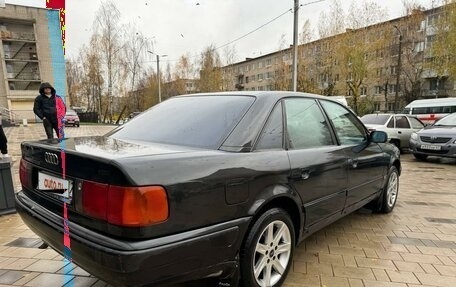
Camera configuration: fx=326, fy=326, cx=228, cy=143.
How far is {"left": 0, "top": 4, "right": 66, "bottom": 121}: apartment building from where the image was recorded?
3844 centimetres

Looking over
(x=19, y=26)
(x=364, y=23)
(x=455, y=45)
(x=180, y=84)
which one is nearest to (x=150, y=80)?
(x=180, y=84)

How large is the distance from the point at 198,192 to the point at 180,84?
46080 millimetres

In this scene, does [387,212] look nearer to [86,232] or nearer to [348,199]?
[348,199]

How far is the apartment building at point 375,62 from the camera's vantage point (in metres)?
29.5

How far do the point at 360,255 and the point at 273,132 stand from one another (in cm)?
163

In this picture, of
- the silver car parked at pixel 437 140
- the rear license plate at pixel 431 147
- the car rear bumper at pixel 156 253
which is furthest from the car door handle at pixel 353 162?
the rear license plate at pixel 431 147

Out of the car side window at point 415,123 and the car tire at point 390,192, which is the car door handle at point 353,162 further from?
the car side window at point 415,123

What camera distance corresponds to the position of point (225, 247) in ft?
6.51

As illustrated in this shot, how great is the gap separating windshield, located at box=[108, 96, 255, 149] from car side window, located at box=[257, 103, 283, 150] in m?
0.21

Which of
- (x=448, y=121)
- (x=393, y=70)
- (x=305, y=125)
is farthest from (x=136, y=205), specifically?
(x=393, y=70)

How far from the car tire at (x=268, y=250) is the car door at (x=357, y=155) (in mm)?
1101

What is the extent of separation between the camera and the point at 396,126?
1148 centimetres

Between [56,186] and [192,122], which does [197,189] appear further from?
[56,186]

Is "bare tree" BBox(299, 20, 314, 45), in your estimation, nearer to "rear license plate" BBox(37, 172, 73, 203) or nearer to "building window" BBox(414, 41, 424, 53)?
"building window" BBox(414, 41, 424, 53)
